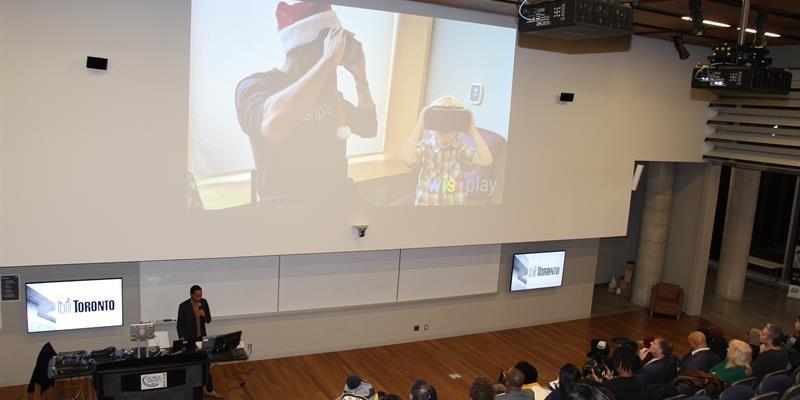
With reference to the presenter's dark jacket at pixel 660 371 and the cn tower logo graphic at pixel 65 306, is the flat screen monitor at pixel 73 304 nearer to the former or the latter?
the cn tower logo graphic at pixel 65 306

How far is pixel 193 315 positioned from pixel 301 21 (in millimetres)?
3550

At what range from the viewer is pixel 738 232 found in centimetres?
1254

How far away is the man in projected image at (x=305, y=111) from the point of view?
7414 mm

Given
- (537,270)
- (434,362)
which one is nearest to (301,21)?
(434,362)

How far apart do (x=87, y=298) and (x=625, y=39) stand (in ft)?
26.9

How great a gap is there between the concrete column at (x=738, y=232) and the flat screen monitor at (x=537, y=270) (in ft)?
13.4

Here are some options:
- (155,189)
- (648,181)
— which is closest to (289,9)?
(155,189)

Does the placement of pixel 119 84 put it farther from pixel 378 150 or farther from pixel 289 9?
pixel 378 150

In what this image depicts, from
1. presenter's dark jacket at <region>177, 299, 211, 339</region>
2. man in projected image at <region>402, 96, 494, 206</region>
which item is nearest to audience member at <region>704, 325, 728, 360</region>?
man in projected image at <region>402, 96, 494, 206</region>

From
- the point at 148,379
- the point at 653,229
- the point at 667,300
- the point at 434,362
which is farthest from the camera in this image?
the point at 653,229

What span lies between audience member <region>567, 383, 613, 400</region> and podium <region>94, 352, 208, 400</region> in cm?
299

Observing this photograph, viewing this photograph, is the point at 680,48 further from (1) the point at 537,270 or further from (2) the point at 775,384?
(2) the point at 775,384

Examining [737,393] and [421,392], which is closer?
[421,392]

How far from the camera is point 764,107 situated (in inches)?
413
